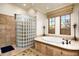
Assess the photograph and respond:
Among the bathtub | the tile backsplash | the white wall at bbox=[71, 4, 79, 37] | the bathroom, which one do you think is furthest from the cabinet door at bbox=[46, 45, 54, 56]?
the tile backsplash

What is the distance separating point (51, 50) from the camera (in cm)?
152

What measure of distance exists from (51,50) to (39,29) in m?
0.43

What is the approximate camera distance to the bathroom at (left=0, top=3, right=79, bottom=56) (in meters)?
1.47

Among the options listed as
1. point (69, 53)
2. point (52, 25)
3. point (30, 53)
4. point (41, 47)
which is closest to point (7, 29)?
point (30, 53)

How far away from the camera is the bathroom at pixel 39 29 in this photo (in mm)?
1471

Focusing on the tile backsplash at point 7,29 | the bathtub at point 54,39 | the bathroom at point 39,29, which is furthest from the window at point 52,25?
the tile backsplash at point 7,29

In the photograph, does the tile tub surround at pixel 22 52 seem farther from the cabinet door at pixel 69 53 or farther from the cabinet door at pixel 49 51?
the cabinet door at pixel 69 53

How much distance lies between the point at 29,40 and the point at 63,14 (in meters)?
0.76

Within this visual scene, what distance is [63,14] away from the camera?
153 centimetres

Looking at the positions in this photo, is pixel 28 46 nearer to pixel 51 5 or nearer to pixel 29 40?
pixel 29 40

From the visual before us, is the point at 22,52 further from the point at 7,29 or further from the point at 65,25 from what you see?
the point at 65,25

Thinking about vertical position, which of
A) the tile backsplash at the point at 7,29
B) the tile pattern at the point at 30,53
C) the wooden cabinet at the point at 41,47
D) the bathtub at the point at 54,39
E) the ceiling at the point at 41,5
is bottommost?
the tile pattern at the point at 30,53

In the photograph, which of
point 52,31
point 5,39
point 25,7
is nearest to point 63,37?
point 52,31

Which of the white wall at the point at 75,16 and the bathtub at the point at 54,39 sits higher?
the white wall at the point at 75,16
